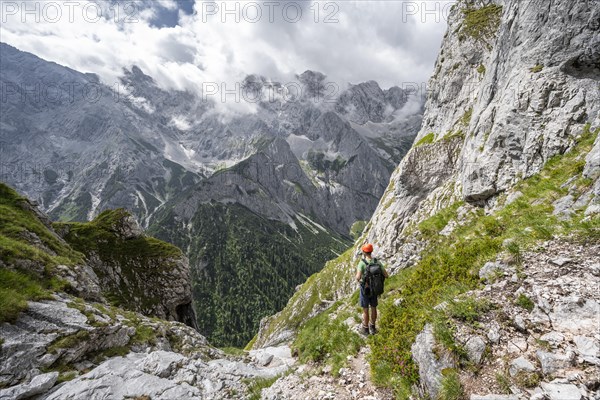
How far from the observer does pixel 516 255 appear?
923cm

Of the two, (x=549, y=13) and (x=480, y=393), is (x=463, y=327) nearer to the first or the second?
(x=480, y=393)

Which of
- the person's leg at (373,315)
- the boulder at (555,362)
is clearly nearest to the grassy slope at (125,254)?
the person's leg at (373,315)

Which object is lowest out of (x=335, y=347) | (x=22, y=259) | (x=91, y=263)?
(x=335, y=347)

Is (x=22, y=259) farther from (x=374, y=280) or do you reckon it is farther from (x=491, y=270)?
(x=491, y=270)

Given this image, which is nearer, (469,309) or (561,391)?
(561,391)

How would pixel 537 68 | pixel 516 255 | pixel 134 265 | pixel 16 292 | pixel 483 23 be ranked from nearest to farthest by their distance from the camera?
pixel 516 255 → pixel 16 292 → pixel 537 68 → pixel 134 265 → pixel 483 23

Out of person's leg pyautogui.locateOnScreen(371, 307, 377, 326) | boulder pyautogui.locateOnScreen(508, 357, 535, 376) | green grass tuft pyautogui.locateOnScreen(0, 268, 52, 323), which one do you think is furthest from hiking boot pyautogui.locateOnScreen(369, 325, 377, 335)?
green grass tuft pyautogui.locateOnScreen(0, 268, 52, 323)

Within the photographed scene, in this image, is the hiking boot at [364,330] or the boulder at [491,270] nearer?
the boulder at [491,270]

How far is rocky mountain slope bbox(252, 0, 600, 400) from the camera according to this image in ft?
20.6

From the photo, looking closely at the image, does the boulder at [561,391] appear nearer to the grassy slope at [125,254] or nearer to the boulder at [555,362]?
the boulder at [555,362]

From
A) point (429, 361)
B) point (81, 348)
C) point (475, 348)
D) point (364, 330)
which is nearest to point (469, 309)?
point (475, 348)

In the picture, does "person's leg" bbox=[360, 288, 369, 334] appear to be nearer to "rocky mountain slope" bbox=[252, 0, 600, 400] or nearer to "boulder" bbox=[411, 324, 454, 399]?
"rocky mountain slope" bbox=[252, 0, 600, 400]

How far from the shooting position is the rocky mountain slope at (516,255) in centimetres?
629

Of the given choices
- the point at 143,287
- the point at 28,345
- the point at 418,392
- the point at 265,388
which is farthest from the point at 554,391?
the point at 143,287
